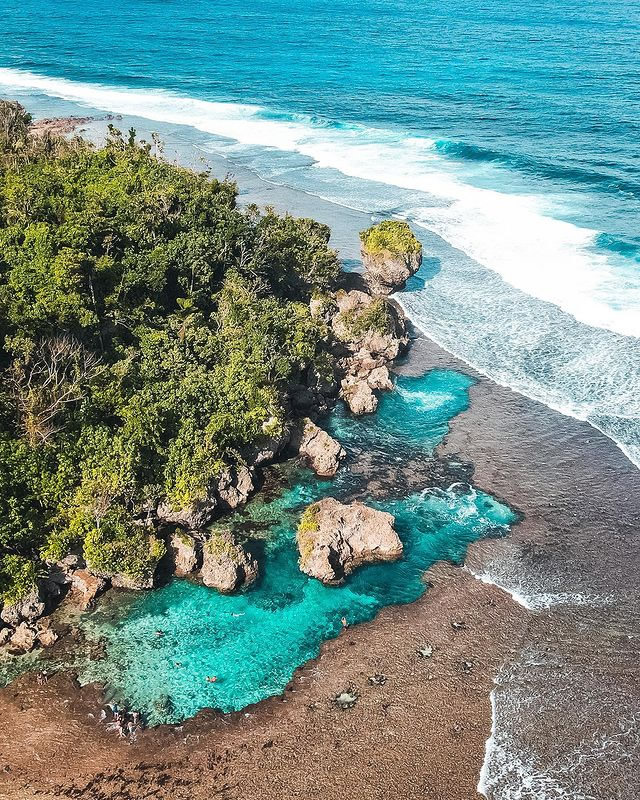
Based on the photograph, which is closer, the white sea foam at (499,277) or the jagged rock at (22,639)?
the jagged rock at (22,639)

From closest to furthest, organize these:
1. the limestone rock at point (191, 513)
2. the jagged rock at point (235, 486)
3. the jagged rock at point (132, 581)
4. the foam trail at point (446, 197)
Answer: the jagged rock at point (132, 581) → the limestone rock at point (191, 513) → the jagged rock at point (235, 486) → the foam trail at point (446, 197)

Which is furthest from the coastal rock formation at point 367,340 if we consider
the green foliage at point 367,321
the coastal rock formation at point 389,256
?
the coastal rock formation at point 389,256

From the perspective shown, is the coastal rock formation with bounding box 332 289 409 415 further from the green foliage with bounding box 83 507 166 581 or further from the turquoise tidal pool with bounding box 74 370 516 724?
the green foliage with bounding box 83 507 166 581

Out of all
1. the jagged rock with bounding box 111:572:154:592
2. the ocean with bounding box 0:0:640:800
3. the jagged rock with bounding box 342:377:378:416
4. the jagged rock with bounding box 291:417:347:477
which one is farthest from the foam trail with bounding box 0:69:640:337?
the jagged rock with bounding box 111:572:154:592

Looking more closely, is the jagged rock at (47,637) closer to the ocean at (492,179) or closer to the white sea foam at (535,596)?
the ocean at (492,179)

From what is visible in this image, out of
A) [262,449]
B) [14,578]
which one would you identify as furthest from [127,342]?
[14,578]
